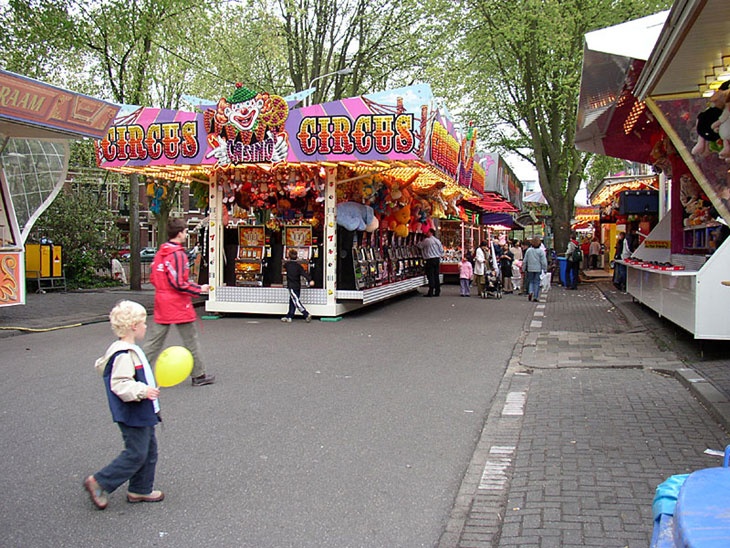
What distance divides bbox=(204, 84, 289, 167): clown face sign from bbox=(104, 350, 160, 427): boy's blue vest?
881 centimetres

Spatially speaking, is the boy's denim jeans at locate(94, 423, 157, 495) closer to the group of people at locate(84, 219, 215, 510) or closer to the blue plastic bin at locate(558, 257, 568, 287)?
the group of people at locate(84, 219, 215, 510)

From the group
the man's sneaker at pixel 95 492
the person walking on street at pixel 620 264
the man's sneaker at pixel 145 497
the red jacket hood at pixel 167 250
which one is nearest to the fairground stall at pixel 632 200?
the person walking on street at pixel 620 264

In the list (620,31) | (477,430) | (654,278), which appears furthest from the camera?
(654,278)

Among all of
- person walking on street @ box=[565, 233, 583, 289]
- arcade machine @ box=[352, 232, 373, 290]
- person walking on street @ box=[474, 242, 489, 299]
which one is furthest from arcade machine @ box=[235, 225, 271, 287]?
person walking on street @ box=[565, 233, 583, 289]

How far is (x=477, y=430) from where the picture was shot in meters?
5.56

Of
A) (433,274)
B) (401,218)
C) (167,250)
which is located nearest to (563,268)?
(433,274)

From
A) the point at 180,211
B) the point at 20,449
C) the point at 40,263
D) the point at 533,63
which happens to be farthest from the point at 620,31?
the point at 180,211

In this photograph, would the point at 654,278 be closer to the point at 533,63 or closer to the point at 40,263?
the point at 533,63

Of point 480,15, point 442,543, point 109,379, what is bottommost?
point 442,543

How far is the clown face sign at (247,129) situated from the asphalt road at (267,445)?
14.2ft

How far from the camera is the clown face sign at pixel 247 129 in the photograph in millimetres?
12164

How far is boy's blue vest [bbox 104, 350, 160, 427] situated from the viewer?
12.4 ft

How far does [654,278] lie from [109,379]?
9.57 m

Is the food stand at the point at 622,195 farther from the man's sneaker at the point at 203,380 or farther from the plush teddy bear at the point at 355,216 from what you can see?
the man's sneaker at the point at 203,380
